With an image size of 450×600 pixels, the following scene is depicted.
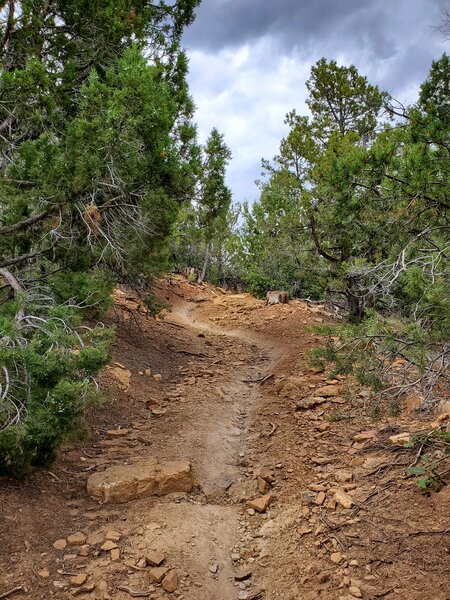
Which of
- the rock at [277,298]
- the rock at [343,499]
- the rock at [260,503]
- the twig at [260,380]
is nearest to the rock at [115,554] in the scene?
the rock at [260,503]

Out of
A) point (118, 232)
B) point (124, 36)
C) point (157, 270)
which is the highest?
point (124, 36)

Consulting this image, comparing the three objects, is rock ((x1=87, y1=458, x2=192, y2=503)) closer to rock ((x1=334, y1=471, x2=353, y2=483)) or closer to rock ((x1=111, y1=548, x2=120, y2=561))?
rock ((x1=111, y1=548, x2=120, y2=561))

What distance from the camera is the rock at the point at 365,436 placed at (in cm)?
527

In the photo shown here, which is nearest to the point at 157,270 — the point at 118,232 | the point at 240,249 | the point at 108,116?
the point at 118,232

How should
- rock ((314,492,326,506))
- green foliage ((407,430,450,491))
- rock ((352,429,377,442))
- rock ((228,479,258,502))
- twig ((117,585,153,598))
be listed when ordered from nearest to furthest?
twig ((117,585,153,598))
green foliage ((407,430,450,491))
rock ((314,492,326,506))
rock ((228,479,258,502))
rock ((352,429,377,442))

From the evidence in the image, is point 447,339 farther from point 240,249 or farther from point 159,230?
point 240,249

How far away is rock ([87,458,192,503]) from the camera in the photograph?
4465 mm

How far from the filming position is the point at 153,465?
4.95m

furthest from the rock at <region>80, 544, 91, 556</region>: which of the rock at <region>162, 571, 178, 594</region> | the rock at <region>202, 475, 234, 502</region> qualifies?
the rock at <region>202, 475, 234, 502</region>

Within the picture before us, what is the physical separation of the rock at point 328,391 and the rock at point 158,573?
4.30m

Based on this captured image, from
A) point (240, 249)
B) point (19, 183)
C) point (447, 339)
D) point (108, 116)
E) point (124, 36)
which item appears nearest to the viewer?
point (447, 339)

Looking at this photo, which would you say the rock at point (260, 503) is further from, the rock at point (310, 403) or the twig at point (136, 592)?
the rock at point (310, 403)

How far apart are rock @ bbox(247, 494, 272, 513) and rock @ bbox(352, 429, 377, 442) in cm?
143

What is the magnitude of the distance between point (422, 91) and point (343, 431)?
13.7 ft
